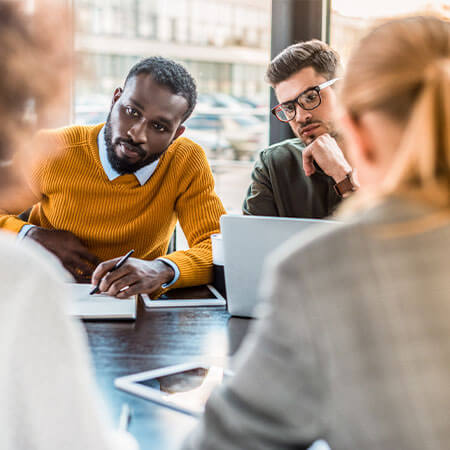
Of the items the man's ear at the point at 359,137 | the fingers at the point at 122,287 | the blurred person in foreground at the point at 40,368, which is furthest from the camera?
the fingers at the point at 122,287

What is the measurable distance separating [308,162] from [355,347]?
153 centimetres

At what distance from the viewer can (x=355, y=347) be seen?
590 millimetres

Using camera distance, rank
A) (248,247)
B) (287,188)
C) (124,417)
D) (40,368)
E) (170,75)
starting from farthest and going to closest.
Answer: (287,188)
(170,75)
(248,247)
(124,417)
(40,368)

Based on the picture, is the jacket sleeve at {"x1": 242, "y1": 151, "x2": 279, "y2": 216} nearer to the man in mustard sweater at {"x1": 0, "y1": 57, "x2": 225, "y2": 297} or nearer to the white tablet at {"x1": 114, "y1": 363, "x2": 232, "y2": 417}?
the man in mustard sweater at {"x1": 0, "y1": 57, "x2": 225, "y2": 297}

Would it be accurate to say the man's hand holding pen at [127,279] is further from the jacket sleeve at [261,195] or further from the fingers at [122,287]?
the jacket sleeve at [261,195]

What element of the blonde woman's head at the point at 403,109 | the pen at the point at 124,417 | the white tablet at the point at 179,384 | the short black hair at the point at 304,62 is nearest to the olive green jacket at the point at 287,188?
the short black hair at the point at 304,62

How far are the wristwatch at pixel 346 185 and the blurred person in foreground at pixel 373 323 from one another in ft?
4.43

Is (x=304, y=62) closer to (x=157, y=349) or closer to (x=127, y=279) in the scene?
(x=127, y=279)

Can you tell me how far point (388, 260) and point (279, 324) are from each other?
130mm

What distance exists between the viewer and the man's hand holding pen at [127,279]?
1.51 m

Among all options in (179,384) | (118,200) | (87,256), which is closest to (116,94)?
(118,200)

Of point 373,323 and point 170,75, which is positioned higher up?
point 170,75

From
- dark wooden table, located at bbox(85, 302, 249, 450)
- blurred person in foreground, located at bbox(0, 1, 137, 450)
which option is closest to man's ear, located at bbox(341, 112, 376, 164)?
blurred person in foreground, located at bbox(0, 1, 137, 450)

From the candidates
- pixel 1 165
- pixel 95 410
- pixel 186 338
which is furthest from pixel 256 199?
pixel 95 410
